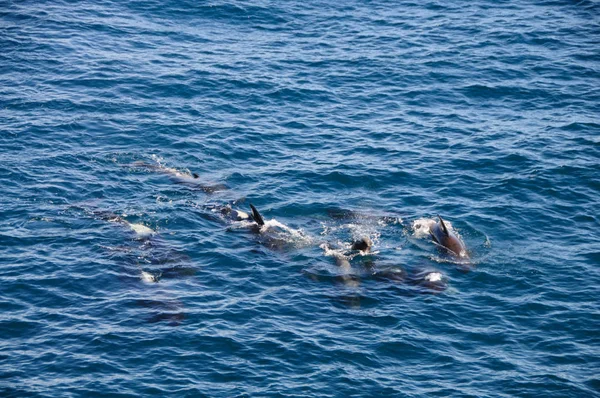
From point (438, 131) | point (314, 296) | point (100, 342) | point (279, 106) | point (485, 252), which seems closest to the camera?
point (100, 342)

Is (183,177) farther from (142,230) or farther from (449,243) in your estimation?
(449,243)

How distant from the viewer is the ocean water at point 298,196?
27.8 m

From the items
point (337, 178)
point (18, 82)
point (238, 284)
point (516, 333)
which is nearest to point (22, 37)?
point (18, 82)

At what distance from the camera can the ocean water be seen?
27.8 meters

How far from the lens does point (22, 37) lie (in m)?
56.1

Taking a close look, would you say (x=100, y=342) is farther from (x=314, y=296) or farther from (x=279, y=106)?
(x=279, y=106)

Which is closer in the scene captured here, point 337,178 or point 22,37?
point 337,178

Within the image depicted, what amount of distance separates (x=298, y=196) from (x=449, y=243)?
8.55 metres

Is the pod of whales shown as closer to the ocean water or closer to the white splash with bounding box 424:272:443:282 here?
the white splash with bounding box 424:272:443:282

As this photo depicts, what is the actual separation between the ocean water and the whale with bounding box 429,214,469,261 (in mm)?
743

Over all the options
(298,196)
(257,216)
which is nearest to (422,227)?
(298,196)

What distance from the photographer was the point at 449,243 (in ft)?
114

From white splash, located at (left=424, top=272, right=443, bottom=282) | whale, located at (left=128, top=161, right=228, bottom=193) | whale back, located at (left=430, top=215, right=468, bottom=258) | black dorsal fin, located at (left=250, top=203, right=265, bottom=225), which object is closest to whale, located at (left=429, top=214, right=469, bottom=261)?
whale back, located at (left=430, top=215, right=468, bottom=258)

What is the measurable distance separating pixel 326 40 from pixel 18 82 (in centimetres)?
2188
